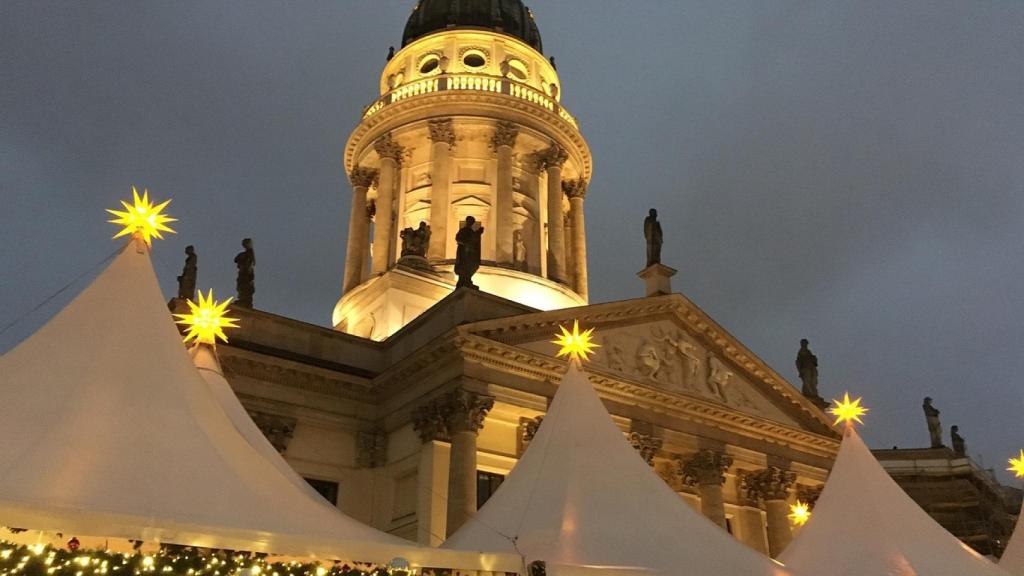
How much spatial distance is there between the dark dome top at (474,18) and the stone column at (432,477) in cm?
2301

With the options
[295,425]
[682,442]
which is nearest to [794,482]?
[682,442]

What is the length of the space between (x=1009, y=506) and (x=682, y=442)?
29632mm

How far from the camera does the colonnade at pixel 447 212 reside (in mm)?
33938

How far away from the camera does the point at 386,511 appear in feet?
77.3

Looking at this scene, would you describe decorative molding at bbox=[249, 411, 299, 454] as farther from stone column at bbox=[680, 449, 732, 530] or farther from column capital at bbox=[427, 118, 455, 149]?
column capital at bbox=[427, 118, 455, 149]

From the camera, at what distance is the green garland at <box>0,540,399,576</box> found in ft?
27.4

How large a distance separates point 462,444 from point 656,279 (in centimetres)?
942

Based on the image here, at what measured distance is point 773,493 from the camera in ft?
91.4

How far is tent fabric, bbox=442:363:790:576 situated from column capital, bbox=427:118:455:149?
2210cm

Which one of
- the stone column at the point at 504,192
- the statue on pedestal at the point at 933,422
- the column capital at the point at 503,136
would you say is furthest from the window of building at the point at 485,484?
the statue on pedestal at the point at 933,422

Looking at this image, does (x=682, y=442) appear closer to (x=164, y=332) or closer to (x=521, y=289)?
(x=521, y=289)

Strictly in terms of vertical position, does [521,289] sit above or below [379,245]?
below

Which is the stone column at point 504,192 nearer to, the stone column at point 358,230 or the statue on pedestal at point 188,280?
the stone column at point 358,230

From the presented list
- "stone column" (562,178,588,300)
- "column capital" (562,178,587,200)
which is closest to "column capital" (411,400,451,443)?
"stone column" (562,178,588,300)
